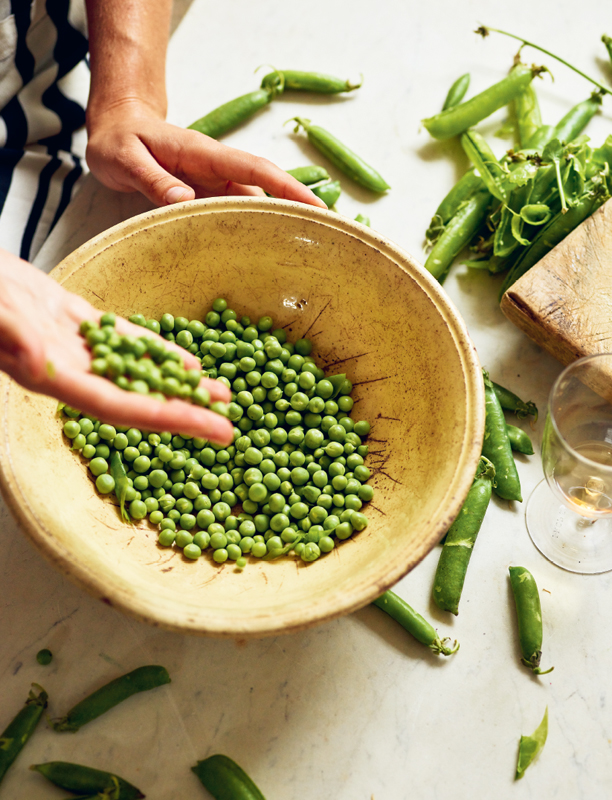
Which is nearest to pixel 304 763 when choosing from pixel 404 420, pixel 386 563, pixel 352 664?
pixel 352 664

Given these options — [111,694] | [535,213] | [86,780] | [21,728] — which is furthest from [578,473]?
[21,728]

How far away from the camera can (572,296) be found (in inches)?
78.5

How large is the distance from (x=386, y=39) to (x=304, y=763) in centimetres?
292

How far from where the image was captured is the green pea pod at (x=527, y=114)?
249 cm

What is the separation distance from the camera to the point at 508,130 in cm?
259

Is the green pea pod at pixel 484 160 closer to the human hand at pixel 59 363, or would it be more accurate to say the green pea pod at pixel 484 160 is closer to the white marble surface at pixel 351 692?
the white marble surface at pixel 351 692

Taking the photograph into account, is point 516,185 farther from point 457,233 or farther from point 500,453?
point 500,453

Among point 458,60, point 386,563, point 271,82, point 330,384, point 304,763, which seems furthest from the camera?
point 458,60

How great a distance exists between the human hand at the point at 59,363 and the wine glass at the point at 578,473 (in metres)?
0.93

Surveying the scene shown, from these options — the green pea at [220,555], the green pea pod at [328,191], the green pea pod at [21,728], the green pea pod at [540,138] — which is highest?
the green pea pod at [540,138]

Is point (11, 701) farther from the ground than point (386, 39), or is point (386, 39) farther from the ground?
point (386, 39)

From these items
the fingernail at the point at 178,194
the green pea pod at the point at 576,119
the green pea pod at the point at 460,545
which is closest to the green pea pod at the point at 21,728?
the green pea pod at the point at 460,545

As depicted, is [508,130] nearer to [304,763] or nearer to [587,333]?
[587,333]

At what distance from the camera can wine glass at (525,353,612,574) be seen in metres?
1.62
